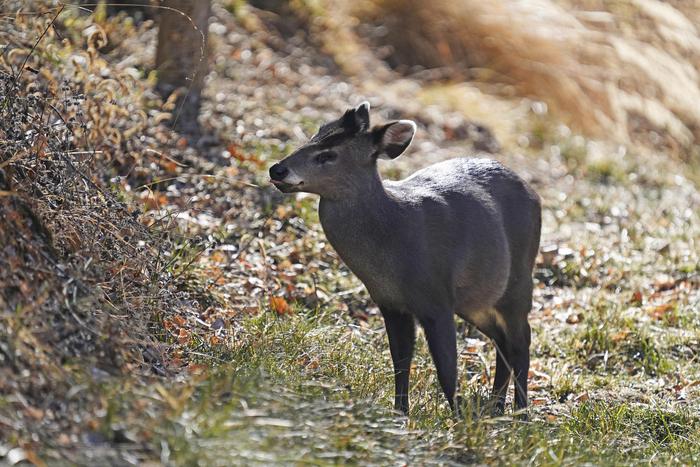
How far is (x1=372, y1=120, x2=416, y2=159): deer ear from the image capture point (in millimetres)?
5234

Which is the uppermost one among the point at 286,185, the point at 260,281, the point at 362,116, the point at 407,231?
the point at 362,116

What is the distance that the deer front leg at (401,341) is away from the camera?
5.31 metres

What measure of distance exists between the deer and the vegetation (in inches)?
14.5

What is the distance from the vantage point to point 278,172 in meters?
4.98

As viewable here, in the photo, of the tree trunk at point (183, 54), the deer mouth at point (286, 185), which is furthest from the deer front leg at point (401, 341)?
the tree trunk at point (183, 54)

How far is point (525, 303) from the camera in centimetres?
594

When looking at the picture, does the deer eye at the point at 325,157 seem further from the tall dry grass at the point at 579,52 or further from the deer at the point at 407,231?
the tall dry grass at the point at 579,52

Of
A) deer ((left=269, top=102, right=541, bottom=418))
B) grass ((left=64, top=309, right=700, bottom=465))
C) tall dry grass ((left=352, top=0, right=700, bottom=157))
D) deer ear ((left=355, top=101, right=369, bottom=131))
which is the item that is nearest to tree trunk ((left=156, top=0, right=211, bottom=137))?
grass ((left=64, top=309, right=700, bottom=465))

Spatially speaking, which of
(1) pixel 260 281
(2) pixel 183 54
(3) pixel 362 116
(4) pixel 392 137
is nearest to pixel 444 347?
(4) pixel 392 137

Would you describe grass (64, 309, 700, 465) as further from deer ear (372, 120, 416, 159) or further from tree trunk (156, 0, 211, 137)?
tree trunk (156, 0, 211, 137)

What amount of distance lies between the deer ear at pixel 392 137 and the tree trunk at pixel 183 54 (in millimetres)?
3593

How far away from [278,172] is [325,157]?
0.27m

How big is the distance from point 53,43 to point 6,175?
3.44 metres

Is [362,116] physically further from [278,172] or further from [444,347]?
[444,347]
